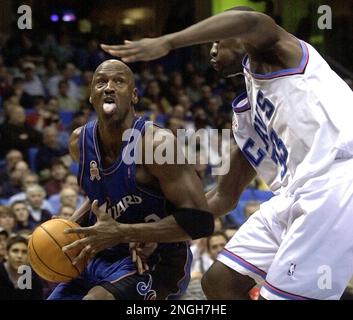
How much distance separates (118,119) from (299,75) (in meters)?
0.71

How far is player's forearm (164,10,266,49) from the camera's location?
2.71 m

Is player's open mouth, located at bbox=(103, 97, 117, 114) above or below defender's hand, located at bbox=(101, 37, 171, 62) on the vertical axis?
below

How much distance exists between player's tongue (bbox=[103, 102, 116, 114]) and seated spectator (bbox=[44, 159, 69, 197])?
10.3 ft

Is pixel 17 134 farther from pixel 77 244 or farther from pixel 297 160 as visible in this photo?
pixel 297 160

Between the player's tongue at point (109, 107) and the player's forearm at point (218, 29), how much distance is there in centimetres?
52

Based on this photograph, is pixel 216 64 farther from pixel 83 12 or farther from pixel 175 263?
pixel 83 12

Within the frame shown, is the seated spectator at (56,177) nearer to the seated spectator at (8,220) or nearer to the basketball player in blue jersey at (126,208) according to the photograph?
the seated spectator at (8,220)

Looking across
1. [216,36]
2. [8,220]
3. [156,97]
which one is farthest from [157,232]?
[156,97]

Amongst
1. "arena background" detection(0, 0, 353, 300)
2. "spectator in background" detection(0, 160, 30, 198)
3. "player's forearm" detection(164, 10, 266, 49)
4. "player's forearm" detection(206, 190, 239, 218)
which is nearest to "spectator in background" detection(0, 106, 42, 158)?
"arena background" detection(0, 0, 353, 300)

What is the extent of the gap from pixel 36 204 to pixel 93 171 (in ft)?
9.02

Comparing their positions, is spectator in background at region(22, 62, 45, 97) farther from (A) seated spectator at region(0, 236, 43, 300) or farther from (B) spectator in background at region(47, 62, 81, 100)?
(A) seated spectator at region(0, 236, 43, 300)
